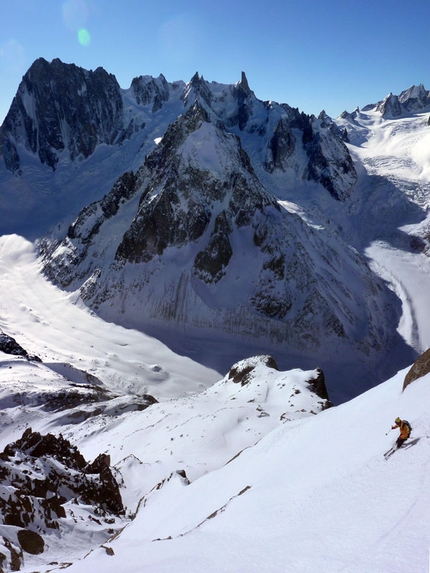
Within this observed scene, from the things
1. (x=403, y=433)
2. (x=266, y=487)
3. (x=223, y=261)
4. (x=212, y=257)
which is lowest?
(x=266, y=487)

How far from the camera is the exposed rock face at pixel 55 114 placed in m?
157

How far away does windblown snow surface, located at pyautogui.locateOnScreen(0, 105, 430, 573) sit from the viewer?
7523mm

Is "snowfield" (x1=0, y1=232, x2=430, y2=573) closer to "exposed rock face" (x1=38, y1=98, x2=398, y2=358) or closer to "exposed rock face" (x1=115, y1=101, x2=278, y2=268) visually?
"exposed rock face" (x1=38, y1=98, x2=398, y2=358)

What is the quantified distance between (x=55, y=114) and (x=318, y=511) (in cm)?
18225

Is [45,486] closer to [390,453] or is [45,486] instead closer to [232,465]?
[232,465]

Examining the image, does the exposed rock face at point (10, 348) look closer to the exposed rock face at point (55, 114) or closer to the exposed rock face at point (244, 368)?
the exposed rock face at point (244, 368)

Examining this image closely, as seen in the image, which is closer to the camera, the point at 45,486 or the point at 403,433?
the point at 403,433

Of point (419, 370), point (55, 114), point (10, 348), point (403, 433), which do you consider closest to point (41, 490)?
point (403, 433)

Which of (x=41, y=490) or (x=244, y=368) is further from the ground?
(x=244, y=368)

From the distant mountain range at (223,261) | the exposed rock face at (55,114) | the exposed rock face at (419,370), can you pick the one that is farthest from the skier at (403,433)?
the exposed rock face at (55,114)

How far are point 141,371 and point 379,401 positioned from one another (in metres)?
51.1

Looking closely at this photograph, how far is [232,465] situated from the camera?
17.4 m

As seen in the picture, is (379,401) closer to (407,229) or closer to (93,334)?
(93,334)

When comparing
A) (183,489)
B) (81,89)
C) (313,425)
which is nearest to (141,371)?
(183,489)
